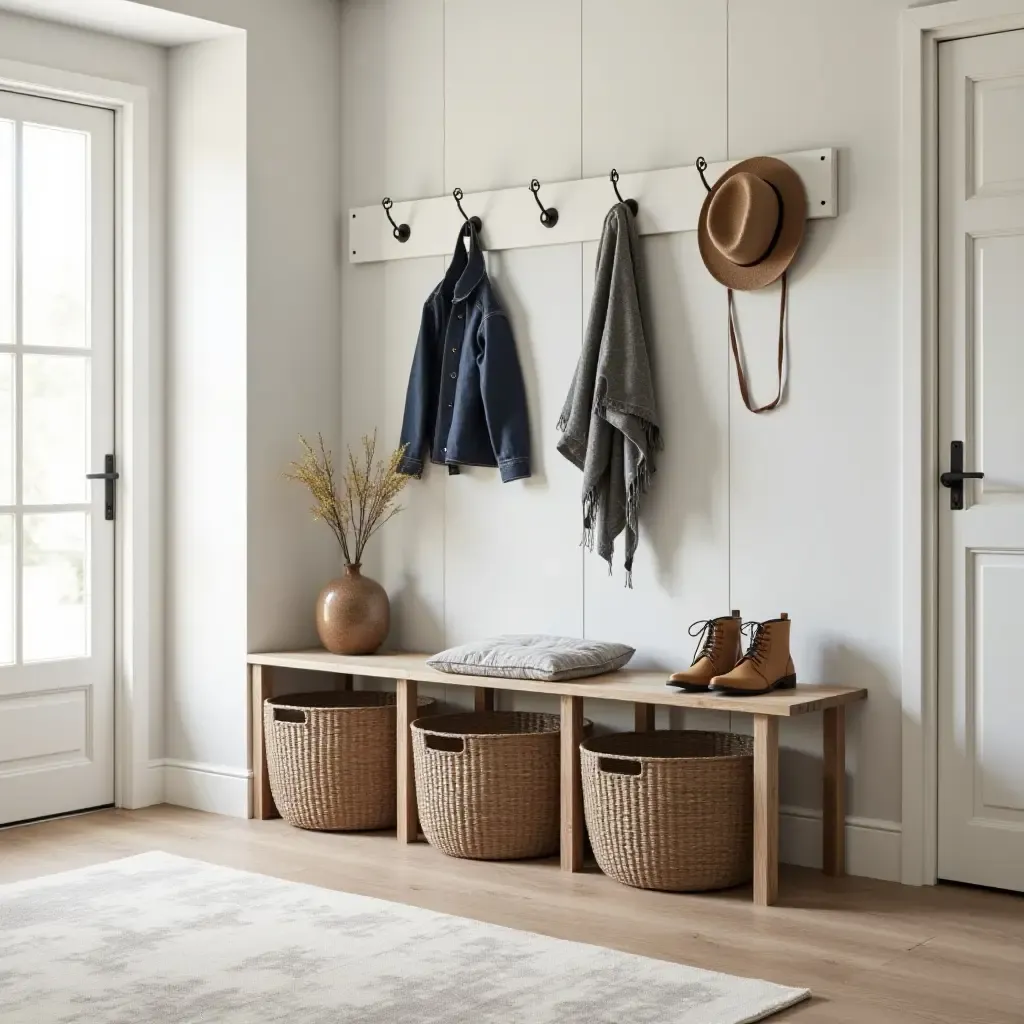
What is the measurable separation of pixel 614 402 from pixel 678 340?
0.26 m

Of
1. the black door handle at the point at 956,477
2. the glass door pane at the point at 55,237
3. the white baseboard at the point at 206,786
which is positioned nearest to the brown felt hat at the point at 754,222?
the black door handle at the point at 956,477

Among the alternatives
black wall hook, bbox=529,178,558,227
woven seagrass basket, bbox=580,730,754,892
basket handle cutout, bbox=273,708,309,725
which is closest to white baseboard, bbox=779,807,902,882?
woven seagrass basket, bbox=580,730,754,892

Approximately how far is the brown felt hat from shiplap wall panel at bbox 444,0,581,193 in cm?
52

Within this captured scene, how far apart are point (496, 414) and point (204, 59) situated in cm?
140

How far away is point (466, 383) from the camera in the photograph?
4195mm

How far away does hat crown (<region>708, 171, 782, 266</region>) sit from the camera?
11.8ft

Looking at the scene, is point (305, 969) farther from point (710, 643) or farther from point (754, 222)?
point (754, 222)

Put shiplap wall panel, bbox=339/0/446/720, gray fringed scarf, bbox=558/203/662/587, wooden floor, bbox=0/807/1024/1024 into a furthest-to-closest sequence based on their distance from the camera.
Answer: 1. shiplap wall panel, bbox=339/0/446/720
2. gray fringed scarf, bbox=558/203/662/587
3. wooden floor, bbox=0/807/1024/1024

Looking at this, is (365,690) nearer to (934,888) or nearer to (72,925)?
(72,925)

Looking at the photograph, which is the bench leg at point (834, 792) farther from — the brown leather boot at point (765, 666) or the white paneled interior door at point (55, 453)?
the white paneled interior door at point (55, 453)

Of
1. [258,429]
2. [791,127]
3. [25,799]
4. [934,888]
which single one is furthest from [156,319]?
[934,888]

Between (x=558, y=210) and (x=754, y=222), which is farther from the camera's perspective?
(x=558, y=210)

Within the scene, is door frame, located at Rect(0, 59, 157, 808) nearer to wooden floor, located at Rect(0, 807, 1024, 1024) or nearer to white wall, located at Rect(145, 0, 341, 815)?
white wall, located at Rect(145, 0, 341, 815)

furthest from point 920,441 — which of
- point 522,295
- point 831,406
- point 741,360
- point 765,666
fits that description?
point 522,295
